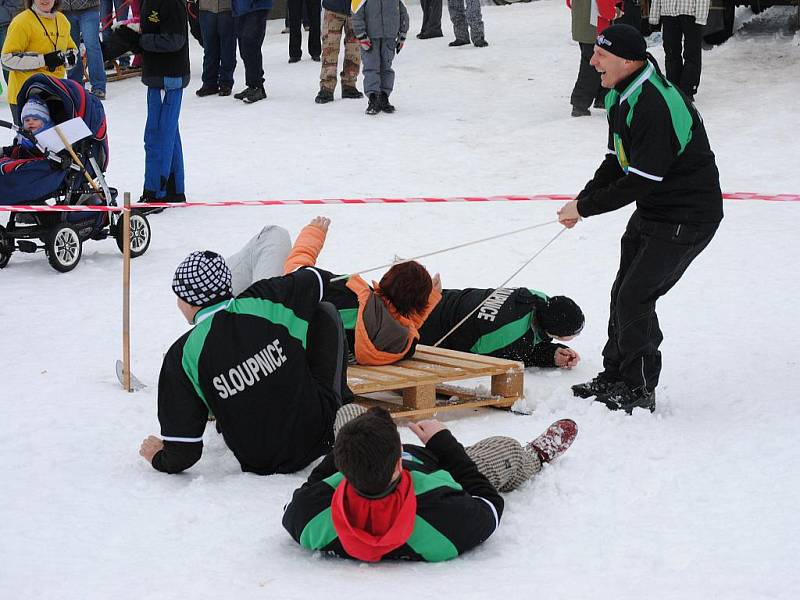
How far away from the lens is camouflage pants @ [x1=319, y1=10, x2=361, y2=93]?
11.9 metres

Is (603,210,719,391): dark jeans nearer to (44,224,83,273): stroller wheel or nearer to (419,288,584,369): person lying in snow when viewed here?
(419,288,584,369): person lying in snow

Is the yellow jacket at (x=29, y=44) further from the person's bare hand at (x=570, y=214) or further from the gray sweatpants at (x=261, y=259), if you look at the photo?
the person's bare hand at (x=570, y=214)

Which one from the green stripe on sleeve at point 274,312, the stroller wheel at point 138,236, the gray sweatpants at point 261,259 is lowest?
the stroller wheel at point 138,236

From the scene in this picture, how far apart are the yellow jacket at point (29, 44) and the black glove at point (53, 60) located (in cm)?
3

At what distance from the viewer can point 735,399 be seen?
5.20m

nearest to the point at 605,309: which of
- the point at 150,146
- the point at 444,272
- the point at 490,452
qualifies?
the point at 444,272

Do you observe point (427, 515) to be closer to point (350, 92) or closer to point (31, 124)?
point (31, 124)

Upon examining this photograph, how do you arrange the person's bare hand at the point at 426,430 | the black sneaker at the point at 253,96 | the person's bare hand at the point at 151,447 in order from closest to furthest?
the person's bare hand at the point at 426,430, the person's bare hand at the point at 151,447, the black sneaker at the point at 253,96

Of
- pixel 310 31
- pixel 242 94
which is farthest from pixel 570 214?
pixel 310 31

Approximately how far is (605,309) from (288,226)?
2.91 meters

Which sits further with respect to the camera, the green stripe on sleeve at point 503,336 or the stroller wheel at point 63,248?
the stroller wheel at point 63,248

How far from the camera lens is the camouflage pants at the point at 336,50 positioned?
11930 mm

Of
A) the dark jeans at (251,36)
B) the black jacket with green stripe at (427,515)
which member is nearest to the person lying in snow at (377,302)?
the black jacket with green stripe at (427,515)

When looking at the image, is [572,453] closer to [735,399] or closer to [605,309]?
[735,399]
